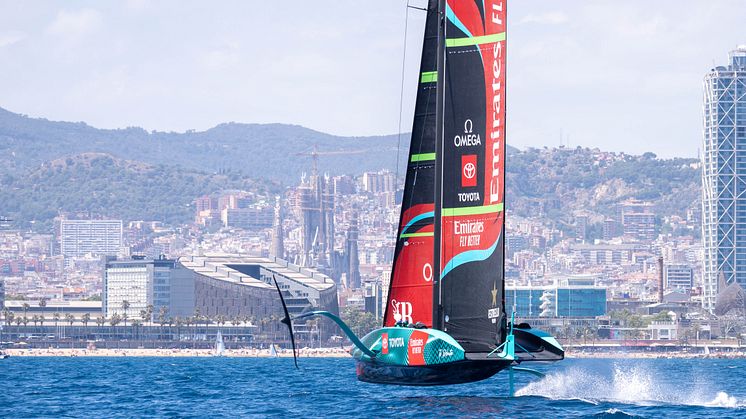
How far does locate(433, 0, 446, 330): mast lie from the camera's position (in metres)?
33.8

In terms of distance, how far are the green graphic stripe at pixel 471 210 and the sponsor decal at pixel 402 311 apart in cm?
277

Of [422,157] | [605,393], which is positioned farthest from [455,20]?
[605,393]

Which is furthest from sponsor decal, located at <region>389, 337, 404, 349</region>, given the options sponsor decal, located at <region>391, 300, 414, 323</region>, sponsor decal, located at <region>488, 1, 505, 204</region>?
sponsor decal, located at <region>488, 1, 505, 204</region>

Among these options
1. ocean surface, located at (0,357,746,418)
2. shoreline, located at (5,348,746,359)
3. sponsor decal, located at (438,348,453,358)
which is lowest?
shoreline, located at (5,348,746,359)

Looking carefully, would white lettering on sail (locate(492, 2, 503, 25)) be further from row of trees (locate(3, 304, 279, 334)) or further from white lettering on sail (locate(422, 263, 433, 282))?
row of trees (locate(3, 304, 279, 334))

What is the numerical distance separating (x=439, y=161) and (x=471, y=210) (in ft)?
4.20

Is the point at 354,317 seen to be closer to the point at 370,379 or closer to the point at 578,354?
the point at 578,354

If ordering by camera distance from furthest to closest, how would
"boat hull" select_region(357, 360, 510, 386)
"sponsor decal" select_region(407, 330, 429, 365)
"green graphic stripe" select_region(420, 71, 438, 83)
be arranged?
"green graphic stripe" select_region(420, 71, 438, 83)
"sponsor decal" select_region(407, 330, 429, 365)
"boat hull" select_region(357, 360, 510, 386)

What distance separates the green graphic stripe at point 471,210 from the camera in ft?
111

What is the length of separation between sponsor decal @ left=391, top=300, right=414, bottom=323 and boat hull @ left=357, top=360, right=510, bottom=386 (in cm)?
133

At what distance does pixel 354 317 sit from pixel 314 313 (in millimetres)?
161056

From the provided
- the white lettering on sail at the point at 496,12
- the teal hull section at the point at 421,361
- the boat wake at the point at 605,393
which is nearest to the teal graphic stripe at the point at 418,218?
the teal hull section at the point at 421,361

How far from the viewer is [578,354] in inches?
7116

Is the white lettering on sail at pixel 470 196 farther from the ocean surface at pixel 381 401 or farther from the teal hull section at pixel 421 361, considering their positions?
the ocean surface at pixel 381 401
